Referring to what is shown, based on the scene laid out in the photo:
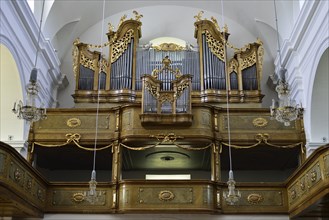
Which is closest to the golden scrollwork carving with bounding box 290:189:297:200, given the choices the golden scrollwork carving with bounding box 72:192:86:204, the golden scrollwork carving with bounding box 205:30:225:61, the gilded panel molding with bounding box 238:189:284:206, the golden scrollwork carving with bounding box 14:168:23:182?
the gilded panel molding with bounding box 238:189:284:206

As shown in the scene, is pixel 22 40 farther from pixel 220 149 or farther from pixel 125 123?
pixel 220 149

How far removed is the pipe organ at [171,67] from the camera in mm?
13891

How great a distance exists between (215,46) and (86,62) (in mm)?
3651

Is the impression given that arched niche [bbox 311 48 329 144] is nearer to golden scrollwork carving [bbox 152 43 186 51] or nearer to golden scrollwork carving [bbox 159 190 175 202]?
golden scrollwork carving [bbox 159 190 175 202]

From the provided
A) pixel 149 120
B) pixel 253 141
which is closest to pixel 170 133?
pixel 149 120

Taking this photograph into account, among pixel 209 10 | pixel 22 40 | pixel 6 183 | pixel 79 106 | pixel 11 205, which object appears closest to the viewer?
pixel 6 183

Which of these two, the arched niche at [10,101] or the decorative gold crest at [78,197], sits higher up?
the arched niche at [10,101]

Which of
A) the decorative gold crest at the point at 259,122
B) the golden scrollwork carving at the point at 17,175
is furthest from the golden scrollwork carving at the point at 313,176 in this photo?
the golden scrollwork carving at the point at 17,175

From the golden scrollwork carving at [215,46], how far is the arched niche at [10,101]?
5.38m

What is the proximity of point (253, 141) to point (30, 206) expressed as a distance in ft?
18.2

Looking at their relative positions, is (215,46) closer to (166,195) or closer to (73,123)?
(73,123)

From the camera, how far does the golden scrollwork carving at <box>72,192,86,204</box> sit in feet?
40.5

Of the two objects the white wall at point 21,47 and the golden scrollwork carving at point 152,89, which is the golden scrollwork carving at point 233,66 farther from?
the white wall at point 21,47

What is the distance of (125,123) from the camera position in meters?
12.8
